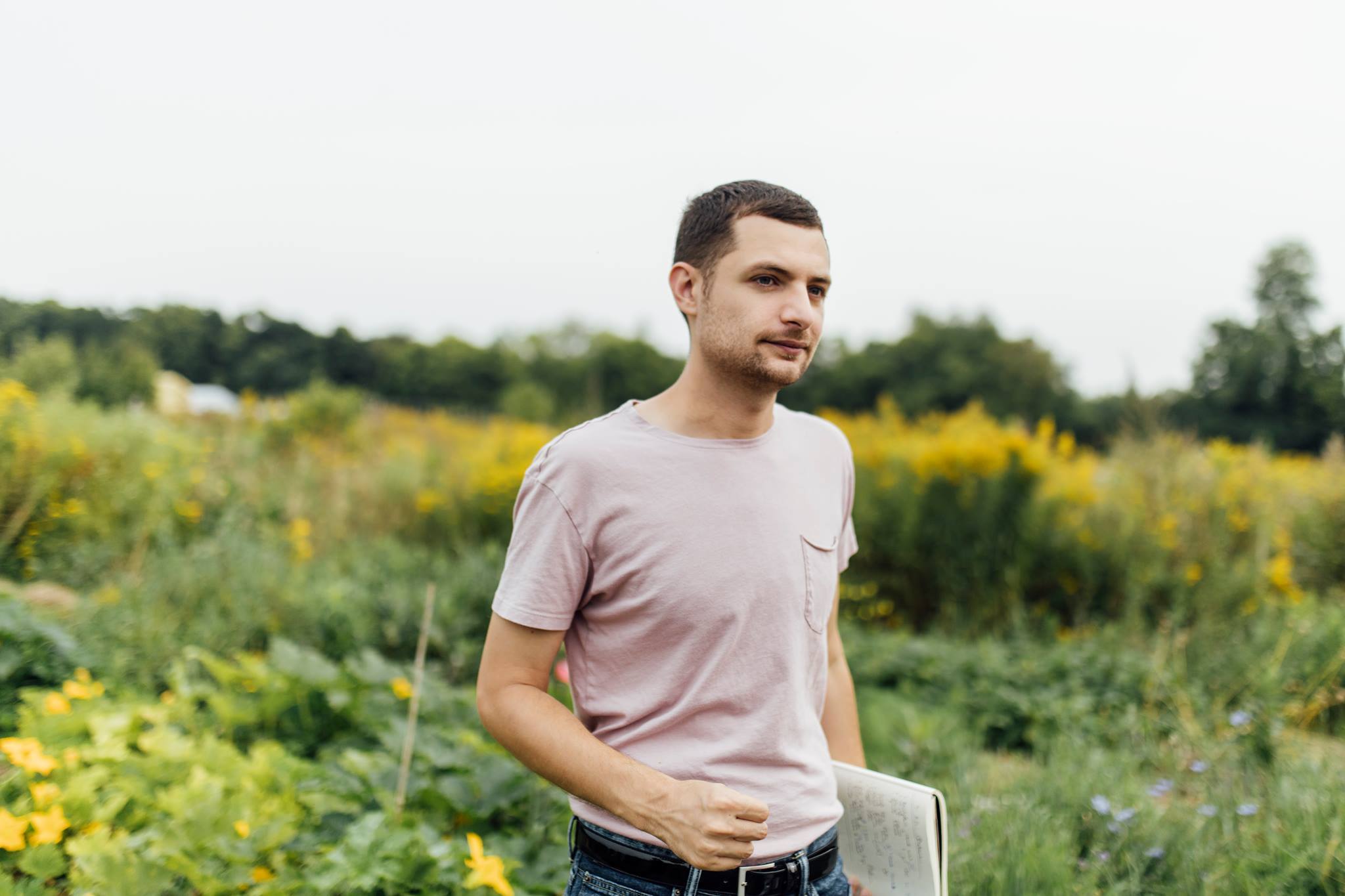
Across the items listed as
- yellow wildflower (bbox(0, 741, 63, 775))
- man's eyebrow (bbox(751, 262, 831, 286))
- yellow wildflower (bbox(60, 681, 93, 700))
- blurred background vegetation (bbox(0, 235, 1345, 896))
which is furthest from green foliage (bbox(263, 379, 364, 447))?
man's eyebrow (bbox(751, 262, 831, 286))

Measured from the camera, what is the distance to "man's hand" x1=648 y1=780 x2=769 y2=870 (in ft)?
4.00

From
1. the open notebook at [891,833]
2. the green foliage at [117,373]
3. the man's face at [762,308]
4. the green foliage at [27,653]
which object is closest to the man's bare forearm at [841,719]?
the open notebook at [891,833]

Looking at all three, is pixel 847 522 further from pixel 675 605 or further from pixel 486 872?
pixel 486 872

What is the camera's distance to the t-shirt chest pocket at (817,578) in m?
1.57

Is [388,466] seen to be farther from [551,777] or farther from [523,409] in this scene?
[523,409]

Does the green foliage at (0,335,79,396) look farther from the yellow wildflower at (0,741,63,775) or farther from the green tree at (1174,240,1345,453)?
the green tree at (1174,240,1345,453)

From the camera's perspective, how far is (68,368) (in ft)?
21.3

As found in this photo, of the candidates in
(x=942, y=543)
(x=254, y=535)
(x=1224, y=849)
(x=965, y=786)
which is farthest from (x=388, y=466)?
(x=1224, y=849)

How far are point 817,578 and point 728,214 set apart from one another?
0.66 metres

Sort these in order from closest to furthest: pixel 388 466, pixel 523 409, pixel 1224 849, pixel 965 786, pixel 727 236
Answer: pixel 727 236
pixel 1224 849
pixel 965 786
pixel 388 466
pixel 523 409

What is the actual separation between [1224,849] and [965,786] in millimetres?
763

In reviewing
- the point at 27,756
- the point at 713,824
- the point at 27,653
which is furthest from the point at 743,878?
the point at 27,653

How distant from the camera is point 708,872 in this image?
1429mm

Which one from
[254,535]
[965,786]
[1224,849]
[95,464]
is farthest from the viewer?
[254,535]
